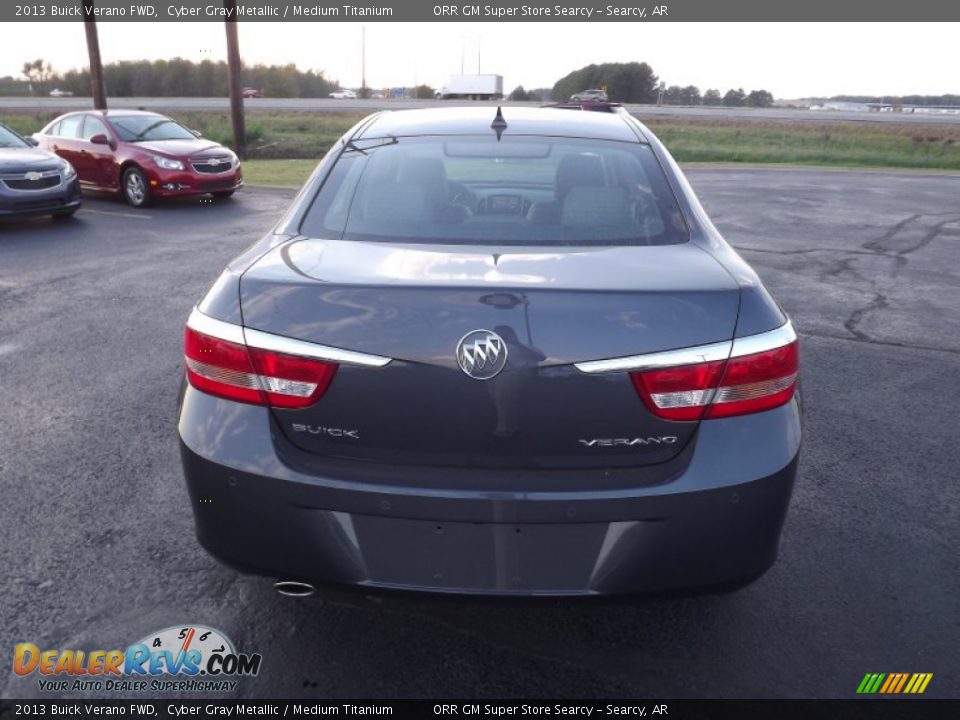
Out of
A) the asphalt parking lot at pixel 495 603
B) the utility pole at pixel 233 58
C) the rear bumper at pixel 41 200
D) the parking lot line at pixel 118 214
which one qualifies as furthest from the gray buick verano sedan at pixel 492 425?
the utility pole at pixel 233 58

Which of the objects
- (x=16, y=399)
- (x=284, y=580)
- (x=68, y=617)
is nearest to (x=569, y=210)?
(x=284, y=580)

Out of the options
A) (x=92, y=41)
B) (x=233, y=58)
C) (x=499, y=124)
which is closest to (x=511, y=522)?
(x=499, y=124)

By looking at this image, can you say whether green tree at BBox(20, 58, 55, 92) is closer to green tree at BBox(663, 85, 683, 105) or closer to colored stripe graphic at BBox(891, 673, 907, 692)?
green tree at BBox(663, 85, 683, 105)

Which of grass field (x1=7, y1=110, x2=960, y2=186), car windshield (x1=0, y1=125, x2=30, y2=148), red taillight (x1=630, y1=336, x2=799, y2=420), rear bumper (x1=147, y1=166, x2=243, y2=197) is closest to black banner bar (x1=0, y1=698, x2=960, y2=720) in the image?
red taillight (x1=630, y1=336, x2=799, y2=420)

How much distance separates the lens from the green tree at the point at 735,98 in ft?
316

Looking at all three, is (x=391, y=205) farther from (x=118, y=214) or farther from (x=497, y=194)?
(x=118, y=214)

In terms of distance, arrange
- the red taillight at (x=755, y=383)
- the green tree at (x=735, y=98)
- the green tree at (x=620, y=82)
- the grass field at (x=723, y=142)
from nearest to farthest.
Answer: the red taillight at (x=755, y=383), the grass field at (x=723, y=142), the green tree at (x=620, y=82), the green tree at (x=735, y=98)

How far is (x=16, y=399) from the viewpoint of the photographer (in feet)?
15.7

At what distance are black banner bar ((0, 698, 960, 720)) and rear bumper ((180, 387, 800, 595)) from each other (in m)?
0.43

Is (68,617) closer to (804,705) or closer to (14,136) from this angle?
(804,705)

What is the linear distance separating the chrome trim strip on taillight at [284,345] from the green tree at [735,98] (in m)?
102

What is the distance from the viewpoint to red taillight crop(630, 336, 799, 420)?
6.82 ft

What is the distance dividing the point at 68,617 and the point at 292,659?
0.82 metres

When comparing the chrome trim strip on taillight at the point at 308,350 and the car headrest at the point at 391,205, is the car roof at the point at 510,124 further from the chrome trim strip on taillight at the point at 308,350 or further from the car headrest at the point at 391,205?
the chrome trim strip on taillight at the point at 308,350
